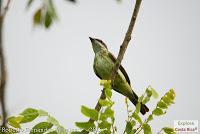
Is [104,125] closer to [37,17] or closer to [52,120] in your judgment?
[52,120]

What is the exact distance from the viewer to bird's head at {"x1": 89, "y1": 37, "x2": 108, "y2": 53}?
6.64 m

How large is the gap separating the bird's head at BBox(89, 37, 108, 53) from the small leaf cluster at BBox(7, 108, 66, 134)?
4.06 m

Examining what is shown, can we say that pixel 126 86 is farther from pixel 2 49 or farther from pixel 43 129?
pixel 2 49

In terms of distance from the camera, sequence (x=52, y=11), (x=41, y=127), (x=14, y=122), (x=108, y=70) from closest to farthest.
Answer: (x=52, y=11) < (x=41, y=127) < (x=14, y=122) < (x=108, y=70)

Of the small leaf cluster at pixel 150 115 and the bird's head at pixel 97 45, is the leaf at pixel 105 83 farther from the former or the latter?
the bird's head at pixel 97 45

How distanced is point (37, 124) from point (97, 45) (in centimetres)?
428

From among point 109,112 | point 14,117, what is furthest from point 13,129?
point 109,112

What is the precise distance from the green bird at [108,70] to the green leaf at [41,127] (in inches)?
127

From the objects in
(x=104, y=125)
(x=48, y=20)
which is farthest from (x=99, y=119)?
(x=48, y=20)

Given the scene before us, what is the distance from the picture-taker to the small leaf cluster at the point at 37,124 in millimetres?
2467

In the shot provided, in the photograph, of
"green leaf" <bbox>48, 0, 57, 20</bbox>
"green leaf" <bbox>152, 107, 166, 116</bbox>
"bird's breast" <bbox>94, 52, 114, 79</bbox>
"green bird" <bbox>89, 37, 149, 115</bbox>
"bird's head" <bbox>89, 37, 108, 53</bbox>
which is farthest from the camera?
"bird's head" <bbox>89, 37, 108, 53</bbox>

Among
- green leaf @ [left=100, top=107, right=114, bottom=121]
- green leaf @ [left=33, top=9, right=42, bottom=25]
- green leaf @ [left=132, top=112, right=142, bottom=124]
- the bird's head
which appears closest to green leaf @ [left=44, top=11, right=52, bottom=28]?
green leaf @ [left=33, top=9, right=42, bottom=25]

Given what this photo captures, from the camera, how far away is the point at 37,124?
2.50 metres

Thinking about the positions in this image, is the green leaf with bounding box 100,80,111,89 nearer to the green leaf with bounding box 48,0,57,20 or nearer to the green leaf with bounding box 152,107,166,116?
the green leaf with bounding box 152,107,166,116
